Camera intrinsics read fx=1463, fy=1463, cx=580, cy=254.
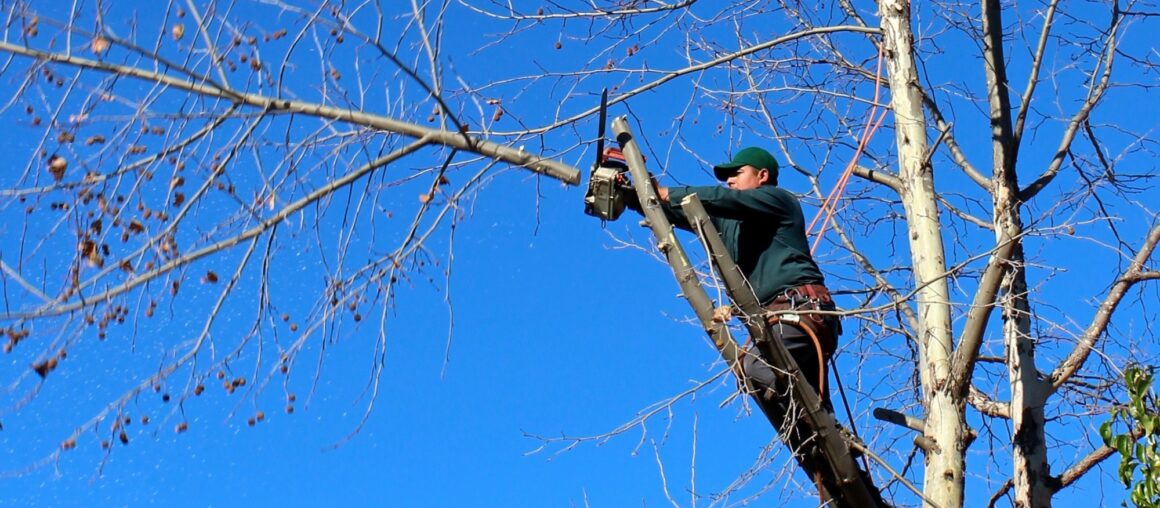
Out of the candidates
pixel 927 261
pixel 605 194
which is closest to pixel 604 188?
pixel 605 194

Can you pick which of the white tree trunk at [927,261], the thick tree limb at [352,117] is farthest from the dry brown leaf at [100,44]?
the white tree trunk at [927,261]

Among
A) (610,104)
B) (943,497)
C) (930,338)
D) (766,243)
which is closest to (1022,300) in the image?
(930,338)

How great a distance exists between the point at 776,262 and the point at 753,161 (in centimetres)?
77

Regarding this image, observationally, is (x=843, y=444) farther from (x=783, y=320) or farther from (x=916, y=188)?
(x=916, y=188)

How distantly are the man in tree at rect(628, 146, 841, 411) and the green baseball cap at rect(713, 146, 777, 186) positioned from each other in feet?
1.49

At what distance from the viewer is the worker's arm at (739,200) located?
582cm

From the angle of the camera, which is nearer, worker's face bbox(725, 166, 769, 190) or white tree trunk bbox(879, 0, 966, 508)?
white tree trunk bbox(879, 0, 966, 508)

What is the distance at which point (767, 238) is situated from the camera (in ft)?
20.6

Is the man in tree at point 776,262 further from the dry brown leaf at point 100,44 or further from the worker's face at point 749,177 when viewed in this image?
the dry brown leaf at point 100,44

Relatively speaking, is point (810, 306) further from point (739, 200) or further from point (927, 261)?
point (927, 261)

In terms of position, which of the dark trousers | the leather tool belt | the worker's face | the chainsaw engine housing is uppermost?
the worker's face

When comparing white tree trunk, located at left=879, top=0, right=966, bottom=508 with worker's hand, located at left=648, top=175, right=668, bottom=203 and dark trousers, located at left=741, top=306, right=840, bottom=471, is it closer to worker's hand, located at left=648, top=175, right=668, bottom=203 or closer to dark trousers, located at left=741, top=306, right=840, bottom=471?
dark trousers, located at left=741, top=306, right=840, bottom=471

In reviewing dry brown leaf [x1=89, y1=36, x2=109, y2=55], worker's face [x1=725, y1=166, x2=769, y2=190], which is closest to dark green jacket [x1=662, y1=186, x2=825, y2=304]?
worker's face [x1=725, y1=166, x2=769, y2=190]

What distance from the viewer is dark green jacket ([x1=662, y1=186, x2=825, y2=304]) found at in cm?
606
